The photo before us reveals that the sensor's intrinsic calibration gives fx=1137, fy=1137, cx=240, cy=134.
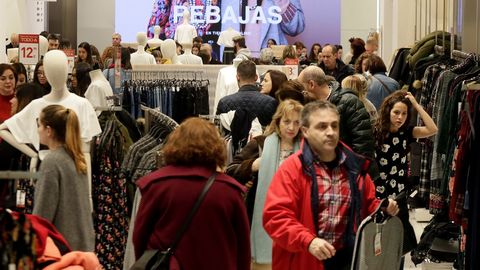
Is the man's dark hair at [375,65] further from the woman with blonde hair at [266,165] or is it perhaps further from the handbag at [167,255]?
the handbag at [167,255]

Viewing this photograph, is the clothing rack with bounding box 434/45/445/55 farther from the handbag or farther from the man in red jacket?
→ the handbag

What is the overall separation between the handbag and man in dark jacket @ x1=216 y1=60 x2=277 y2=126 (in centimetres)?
358

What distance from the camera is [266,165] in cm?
727

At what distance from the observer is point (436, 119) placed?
9.91 meters

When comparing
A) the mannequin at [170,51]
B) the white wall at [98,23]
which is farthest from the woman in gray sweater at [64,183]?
the white wall at [98,23]

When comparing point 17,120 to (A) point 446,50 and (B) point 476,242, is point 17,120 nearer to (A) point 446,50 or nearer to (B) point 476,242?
(B) point 476,242

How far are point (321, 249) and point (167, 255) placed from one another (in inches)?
29.5

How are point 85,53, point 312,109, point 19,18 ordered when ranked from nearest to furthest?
point 312,109, point 85,53, point 19,18

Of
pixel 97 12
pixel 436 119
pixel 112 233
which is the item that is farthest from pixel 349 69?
pixel 97 12

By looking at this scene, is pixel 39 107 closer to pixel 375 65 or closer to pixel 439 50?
pixel 375 65

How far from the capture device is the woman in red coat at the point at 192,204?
5.55 m

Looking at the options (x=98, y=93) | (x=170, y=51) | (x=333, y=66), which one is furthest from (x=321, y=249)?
(x=170, y=51)

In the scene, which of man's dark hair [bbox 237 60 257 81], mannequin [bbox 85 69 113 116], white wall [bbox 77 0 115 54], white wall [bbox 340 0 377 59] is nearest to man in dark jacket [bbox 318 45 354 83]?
mannequin [bbox 85 69 113 116]

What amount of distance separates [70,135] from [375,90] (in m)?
6.24
